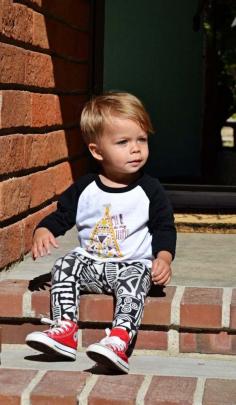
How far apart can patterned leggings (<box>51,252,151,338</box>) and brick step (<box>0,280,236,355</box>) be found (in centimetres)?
6

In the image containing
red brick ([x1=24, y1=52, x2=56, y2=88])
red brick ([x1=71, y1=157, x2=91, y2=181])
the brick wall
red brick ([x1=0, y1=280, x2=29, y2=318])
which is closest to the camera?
red brick ([x1=0, y1=280, x2=29, y2=318])

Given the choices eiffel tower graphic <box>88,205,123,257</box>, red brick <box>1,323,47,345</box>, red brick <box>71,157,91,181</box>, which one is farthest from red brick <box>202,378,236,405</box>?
red brick <box>71,157,91,181</box>

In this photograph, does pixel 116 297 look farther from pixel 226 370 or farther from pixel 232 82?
pixel 232 82

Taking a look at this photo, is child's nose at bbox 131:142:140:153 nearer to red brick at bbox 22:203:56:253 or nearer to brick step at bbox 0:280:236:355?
brick step at bbox 0:280:236:355

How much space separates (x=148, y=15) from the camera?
8.25 metres

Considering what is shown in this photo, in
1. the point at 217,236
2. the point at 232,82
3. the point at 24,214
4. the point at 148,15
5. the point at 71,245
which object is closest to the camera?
the point at 24,214

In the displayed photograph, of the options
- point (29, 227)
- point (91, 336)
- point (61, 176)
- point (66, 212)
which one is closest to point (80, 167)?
point (61, 176)

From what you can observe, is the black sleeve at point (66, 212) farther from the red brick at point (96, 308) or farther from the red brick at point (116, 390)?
the red brick at point (116, 390)

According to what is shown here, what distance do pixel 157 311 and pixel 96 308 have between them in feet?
0.81

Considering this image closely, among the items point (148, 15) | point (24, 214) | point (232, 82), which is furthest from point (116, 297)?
point (232, 82)

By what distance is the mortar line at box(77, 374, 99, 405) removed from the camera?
297 cm

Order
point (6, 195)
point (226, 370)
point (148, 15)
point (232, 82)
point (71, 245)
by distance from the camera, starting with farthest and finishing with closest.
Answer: point (232, 82), point (148, 15), point (71, 245), point (6, 195), point (226, 370)

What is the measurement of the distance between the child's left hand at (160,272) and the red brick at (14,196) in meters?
0.91

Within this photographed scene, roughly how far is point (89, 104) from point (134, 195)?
1.37ft
